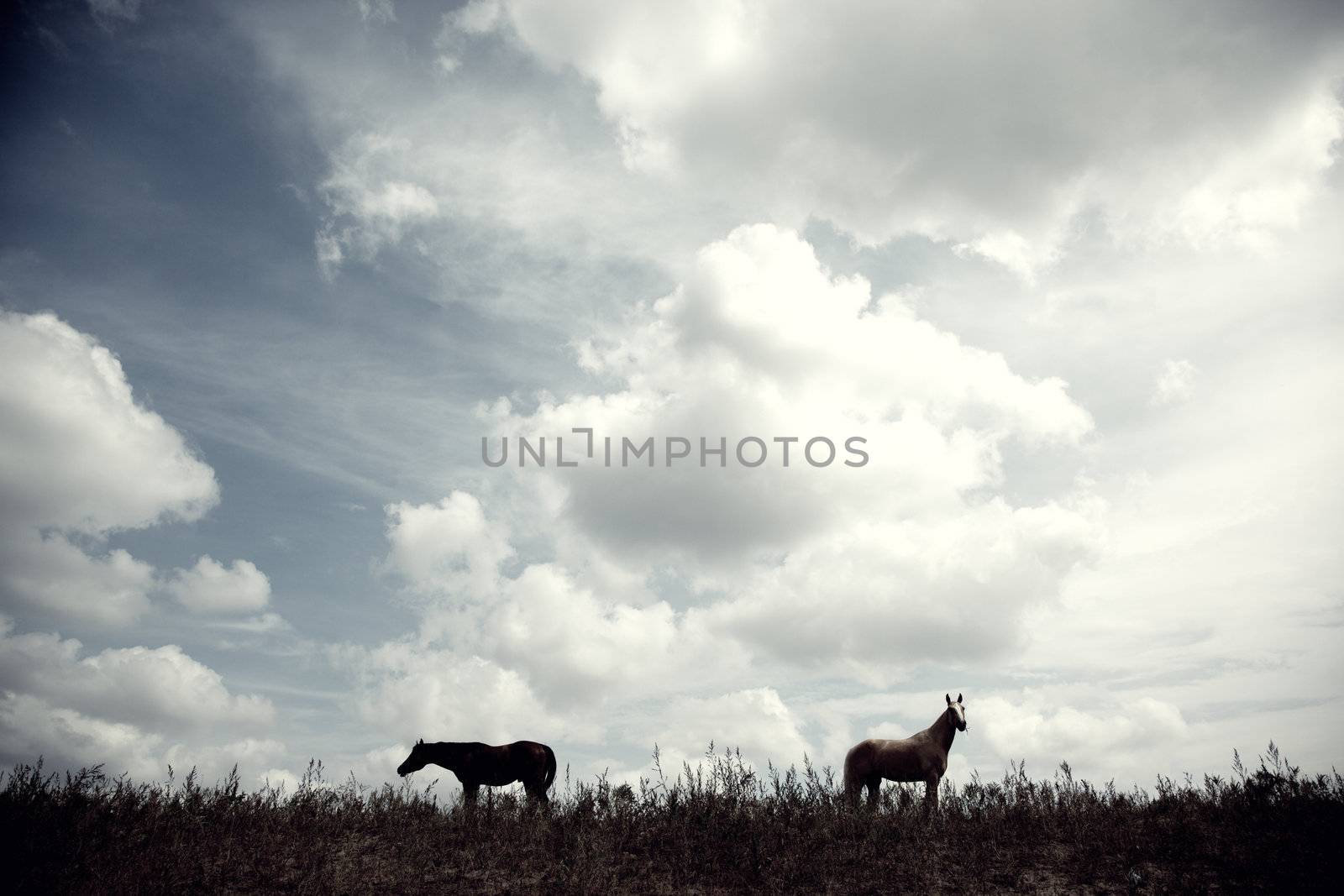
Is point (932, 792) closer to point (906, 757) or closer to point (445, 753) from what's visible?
point (906, 757)

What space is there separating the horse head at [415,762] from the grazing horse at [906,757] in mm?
8334

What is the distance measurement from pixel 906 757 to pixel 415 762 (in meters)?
9.57

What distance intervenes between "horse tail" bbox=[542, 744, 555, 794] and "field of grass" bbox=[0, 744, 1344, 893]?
302 cm

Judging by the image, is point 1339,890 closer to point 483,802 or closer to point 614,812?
point 614,812

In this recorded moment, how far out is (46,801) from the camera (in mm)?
10742

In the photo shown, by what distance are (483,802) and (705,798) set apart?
11.4 feet

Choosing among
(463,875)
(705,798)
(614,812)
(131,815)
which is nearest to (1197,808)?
(705,798)

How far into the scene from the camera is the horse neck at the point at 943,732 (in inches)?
544

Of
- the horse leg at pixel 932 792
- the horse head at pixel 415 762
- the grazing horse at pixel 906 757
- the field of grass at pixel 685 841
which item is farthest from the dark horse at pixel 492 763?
the horse leg at pixel 932 792

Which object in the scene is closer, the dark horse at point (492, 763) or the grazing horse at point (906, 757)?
the grazing horse at point (906, 757)

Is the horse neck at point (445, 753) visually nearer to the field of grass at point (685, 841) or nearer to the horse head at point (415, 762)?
the horse head at point (415, 762)

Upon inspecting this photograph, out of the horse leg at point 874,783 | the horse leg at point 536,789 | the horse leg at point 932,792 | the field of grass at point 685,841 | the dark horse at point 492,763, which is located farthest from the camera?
the dark horse at point 492,763

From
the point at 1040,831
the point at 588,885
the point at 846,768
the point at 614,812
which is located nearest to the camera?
the point at 588,885

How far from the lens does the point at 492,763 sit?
49.3 ft
